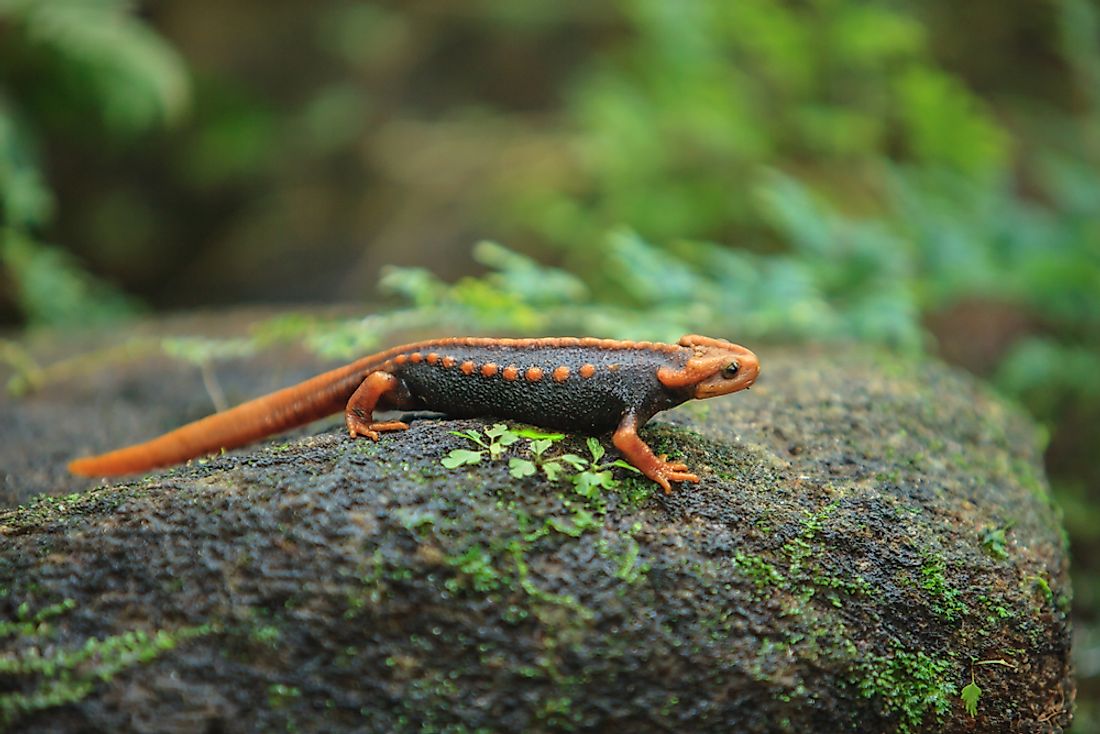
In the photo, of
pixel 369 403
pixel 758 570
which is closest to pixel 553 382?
pixel 369 403

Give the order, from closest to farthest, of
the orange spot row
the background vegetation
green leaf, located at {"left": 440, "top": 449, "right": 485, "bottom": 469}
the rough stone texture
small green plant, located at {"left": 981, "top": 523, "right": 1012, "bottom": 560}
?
the rough stone texture < green leaf, located at {"left": 440, "top": 449, "right": 485, "bottom": 469} < the orange spot row < small green plant, located at {"left": 981, "top": 523, "right": 1012, "bottom": 560} < the background vegetation

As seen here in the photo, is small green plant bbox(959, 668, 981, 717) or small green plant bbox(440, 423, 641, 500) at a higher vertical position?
small green plant bbox(440, 423, 641, 500)

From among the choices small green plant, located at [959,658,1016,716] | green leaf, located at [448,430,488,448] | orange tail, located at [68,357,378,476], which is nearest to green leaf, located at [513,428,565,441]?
green leaf, located at [448,430,488,448]

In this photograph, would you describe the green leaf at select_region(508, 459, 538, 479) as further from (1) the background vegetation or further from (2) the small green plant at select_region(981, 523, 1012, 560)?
(2) the small green plant at select_region(981, 523, 1012, 560)

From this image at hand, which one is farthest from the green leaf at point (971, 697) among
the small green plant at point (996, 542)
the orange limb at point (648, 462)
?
the orange limb at point (648, 462)

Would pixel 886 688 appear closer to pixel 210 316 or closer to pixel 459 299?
pixel 459 299

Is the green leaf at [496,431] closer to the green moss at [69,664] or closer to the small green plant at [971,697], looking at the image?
the green moss at [69,664]

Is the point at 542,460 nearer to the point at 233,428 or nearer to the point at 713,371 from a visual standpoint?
the point at 713,371
